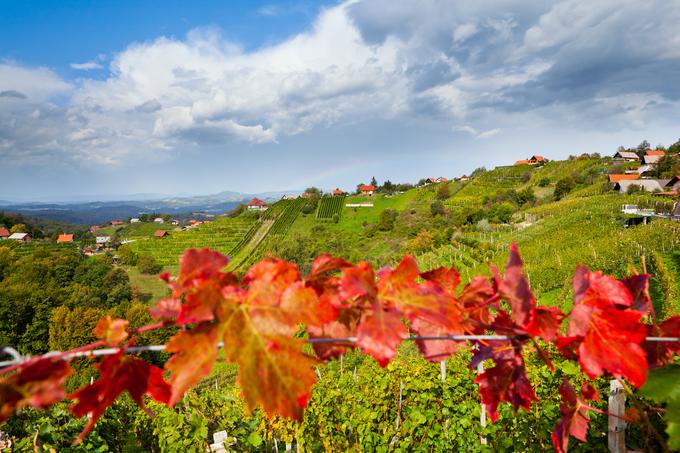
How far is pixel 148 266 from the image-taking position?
59.2 metres

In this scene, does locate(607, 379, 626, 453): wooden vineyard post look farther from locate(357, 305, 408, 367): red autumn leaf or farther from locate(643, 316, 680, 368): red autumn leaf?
locate(357, 305, 408, 367): red autumn leaf

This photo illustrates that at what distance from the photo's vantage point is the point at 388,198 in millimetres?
71188

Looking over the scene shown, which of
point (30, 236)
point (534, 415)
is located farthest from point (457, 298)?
point (30, 236)

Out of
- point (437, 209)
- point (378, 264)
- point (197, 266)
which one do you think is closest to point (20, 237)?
point (378, 264)

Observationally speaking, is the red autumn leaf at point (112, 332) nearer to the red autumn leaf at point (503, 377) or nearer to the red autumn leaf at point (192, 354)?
the red autumn leaf at point (192, 354)

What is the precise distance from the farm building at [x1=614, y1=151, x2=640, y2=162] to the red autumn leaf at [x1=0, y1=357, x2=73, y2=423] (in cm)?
7259

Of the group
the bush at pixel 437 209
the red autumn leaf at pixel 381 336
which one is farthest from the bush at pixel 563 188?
the red autumn leaf at pixel 381 336

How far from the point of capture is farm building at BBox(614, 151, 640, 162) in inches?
2214

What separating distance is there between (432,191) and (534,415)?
67514 mm

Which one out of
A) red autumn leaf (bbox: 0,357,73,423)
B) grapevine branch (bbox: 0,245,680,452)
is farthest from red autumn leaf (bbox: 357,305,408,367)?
red autumn leaf (bbox: 0,357,73,423)

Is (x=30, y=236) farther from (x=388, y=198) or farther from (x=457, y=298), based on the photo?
(x=457, y=298)

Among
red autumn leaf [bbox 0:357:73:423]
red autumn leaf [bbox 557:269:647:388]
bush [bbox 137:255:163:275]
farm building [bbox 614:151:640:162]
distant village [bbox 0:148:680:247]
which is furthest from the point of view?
bush [bbox 137:255:163:275]

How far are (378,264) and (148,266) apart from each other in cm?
4249

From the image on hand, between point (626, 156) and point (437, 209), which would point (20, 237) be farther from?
point (626, 156)
